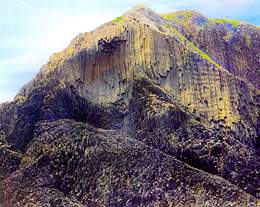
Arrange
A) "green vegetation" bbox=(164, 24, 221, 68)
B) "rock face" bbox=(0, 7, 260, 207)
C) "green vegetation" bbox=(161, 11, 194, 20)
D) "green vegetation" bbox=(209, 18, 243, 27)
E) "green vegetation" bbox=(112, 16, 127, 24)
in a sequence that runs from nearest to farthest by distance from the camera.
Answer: "rock face" bbox=(0, 7, 260, 207), "green vegetation" bbox=(164, 24, 221, 68), "green vegetation" bbox=(112, 16, 127, 24), "green vegetation" bbox=(161, 11, 194, 20), "green vegetation" bbox=(209, 18, 243, 27)

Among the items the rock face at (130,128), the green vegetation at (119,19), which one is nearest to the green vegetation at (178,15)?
the rock face at (130,128)

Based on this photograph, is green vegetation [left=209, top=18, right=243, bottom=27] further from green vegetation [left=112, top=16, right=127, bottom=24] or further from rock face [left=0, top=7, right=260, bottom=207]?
green vegetation [left=112, top=16, right=127, bottom=24]

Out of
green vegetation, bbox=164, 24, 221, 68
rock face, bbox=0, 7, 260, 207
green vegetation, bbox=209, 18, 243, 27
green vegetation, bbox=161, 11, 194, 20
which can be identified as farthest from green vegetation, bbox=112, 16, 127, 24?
green vegetation, bbox=209, 18, 243, 27

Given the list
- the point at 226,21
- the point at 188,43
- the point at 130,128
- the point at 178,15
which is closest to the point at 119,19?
the point at 188,43

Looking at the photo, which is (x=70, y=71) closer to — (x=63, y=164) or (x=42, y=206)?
(x=63, y=164)

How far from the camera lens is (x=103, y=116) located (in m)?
38.8

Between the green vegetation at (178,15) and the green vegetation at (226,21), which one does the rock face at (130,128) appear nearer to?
the green vegetation at (178,15)

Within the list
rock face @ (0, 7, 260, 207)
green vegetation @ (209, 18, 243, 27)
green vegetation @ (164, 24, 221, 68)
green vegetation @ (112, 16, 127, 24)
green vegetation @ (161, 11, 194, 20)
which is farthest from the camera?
green vegetation @ (209, 18, 243, 27)

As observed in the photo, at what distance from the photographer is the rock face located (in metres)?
35.1

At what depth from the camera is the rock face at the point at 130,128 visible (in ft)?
115

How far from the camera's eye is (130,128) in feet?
123

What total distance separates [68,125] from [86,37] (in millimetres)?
6439

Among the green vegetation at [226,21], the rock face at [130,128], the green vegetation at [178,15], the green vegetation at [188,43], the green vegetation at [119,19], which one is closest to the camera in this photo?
the rock face at [130,128]

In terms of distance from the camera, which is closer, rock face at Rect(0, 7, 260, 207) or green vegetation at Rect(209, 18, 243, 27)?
rock face at Rect(0, 7, 260, 207)
